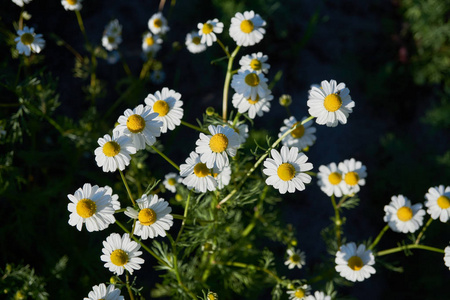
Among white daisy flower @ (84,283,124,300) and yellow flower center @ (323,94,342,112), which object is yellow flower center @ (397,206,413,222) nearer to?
yellow flower center @ (323,94,342,112)

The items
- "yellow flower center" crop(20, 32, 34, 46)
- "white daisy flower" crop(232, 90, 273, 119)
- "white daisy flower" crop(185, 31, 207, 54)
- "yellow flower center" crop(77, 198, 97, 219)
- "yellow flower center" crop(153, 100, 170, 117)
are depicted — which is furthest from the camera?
"white daisy flower" crop(185, 31, 207, 54)

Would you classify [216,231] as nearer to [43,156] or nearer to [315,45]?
[43,156]

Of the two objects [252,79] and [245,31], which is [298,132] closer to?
[252,79]

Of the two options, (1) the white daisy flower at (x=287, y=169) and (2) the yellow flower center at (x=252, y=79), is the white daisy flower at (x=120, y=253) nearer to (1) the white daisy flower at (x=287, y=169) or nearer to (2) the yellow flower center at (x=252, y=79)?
(1) the white daisy flower at (x=287, y=169)

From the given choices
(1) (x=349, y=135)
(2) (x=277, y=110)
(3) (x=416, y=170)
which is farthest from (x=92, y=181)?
(3) (x=416, y=170)

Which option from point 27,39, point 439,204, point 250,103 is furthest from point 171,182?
point 439,204

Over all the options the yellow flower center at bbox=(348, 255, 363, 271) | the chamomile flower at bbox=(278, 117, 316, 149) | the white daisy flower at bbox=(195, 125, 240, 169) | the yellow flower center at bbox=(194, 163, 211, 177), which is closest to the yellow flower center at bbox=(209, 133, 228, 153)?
the white daisy flower at bbox=(195, 125, 240, 169)
